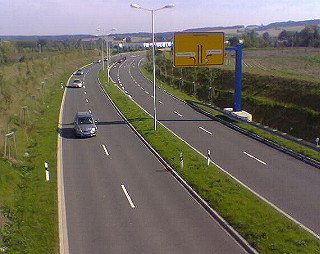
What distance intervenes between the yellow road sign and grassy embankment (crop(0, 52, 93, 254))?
11.8 metres

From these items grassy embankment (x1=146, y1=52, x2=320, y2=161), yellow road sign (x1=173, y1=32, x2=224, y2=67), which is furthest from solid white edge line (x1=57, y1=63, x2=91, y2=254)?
grassy embankment (x1=146, y1=52, x2=320, y2=161)

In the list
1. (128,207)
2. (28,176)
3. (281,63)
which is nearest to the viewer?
(128,207)

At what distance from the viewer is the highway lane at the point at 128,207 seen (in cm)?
1168

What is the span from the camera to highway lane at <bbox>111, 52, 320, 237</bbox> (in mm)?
14828

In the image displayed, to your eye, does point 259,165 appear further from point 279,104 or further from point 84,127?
point 279,104

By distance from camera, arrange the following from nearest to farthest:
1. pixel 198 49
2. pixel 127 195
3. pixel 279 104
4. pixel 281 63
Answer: pixel 127 195 → pixel 198 49 → pixel 279 104 → pixel 281 63

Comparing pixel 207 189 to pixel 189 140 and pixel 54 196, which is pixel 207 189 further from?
pixel 189 140

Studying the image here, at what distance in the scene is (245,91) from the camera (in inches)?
2154

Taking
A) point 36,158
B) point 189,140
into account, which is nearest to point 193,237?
point 36,158

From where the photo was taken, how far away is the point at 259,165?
20016 millimetres

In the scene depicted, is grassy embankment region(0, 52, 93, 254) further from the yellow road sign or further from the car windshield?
the yellow road sign

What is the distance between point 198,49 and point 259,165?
12995mm

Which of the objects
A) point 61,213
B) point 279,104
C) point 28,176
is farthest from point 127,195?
point 279,104

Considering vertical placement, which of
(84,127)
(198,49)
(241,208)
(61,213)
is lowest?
(61,213)
